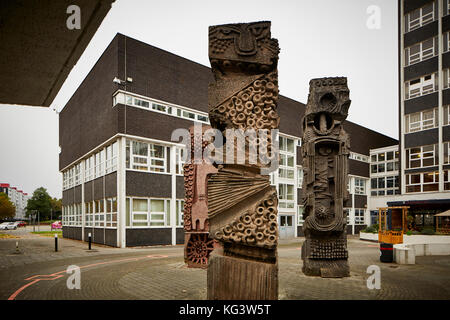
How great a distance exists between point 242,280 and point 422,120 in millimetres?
28821

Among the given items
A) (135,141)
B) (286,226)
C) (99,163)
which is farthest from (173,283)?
(286,226)

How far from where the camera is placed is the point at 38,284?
874cm

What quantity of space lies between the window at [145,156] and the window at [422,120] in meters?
21.5

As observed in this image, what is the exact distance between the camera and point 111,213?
2077 centimetres

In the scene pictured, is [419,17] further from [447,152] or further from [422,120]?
[447,152]

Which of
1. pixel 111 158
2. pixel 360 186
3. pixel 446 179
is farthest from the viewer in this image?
pixel 360 186

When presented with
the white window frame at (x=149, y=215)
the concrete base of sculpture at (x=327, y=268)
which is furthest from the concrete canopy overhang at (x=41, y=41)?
the white window frame at (x=149, y=215)

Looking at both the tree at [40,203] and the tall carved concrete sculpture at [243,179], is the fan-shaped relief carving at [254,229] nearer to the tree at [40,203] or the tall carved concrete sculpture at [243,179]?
the tall carved concrete sculpture at [243,179]

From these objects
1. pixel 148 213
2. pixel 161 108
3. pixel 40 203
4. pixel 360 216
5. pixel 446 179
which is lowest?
pixel 40 203

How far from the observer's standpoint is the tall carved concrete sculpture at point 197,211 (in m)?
11.3

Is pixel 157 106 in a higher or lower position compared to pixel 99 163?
higher

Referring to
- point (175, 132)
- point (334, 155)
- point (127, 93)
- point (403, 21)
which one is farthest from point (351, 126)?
point (334, 155)
